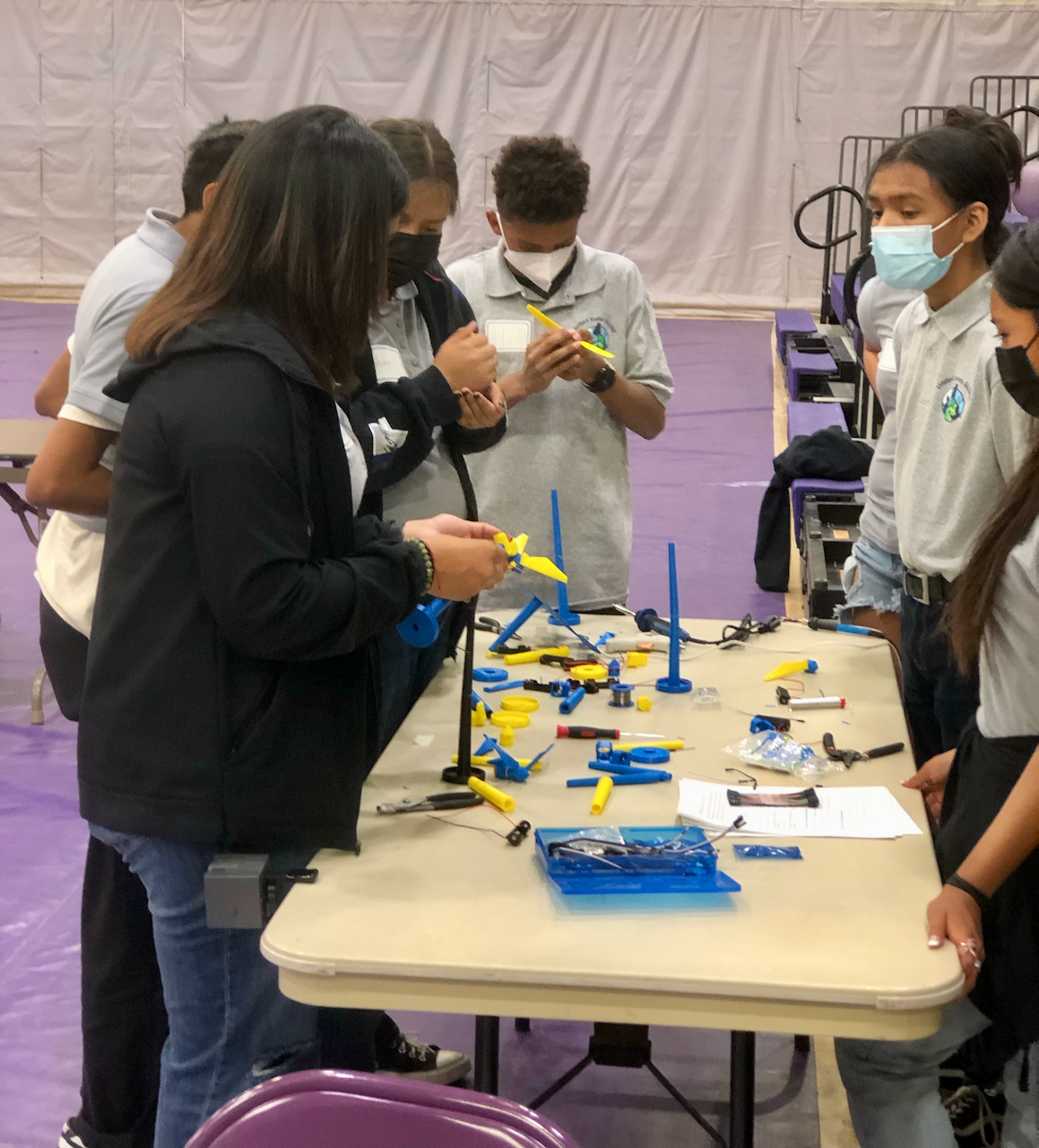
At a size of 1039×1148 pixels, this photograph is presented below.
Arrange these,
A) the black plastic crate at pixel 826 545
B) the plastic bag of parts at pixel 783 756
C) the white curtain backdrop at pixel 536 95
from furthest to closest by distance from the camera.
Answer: the white curtain backdrop at pixel 536 95 < the black plastic crate at pixel 826 545 < the plastic bag of parts at pixel 783 756

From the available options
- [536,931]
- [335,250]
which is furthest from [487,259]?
[536,931]

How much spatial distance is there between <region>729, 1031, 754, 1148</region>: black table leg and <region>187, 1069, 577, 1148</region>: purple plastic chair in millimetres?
804

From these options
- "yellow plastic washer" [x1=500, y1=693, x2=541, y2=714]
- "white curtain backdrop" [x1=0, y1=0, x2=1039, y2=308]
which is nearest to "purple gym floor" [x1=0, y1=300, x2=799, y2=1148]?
"yellow plastic washer" [x1=500, y1=693, x2=541, y2=714]

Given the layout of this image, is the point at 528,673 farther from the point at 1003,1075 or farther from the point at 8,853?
the point at 8,853

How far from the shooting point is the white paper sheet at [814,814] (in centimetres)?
163

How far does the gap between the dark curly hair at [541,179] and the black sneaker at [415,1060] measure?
5.15ft

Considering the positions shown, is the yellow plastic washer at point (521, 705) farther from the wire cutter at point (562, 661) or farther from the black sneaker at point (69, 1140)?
the black sneaker at point (69, 1140)

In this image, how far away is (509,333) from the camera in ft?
9.02

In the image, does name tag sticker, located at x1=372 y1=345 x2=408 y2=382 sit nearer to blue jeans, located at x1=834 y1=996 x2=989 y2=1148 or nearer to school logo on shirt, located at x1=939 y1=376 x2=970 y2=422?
school logo on shirt, located at x1=939 y1=376 x2=970 y2=422

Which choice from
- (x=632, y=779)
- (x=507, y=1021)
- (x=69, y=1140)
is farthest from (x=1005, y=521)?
(x=69, y=1140)

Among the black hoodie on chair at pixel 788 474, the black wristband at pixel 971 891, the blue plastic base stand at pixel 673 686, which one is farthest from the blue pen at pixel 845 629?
the black hoodie on chair at pixel 788 474

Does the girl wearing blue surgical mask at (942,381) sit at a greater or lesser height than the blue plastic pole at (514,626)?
greater

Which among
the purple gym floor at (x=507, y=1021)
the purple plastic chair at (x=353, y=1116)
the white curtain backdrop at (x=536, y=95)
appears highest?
the white curtain backdrop at (x=536, y=95)

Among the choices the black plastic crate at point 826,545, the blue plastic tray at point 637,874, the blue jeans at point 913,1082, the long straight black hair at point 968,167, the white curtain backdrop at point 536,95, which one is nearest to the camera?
the blue plastic tray at point 637,874
